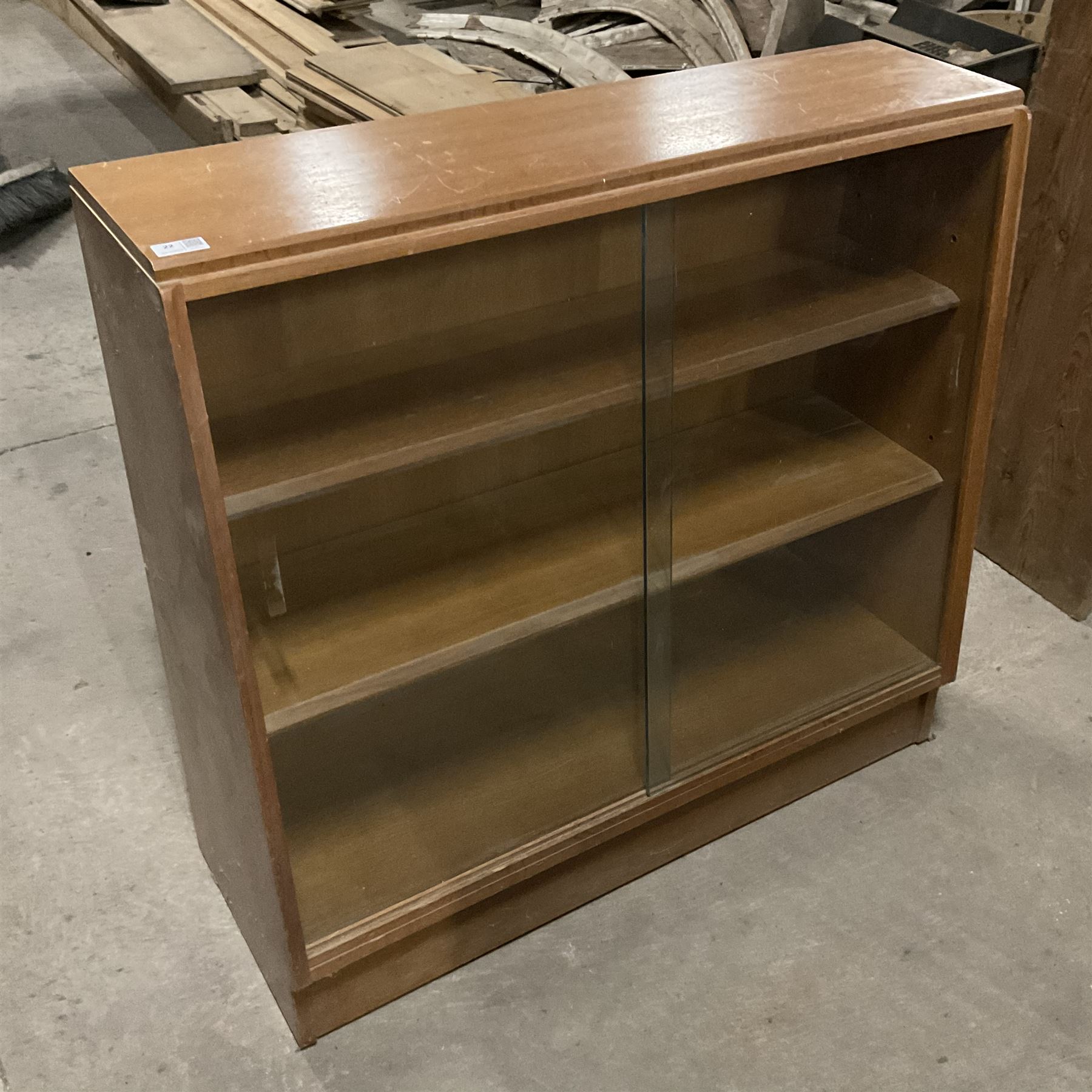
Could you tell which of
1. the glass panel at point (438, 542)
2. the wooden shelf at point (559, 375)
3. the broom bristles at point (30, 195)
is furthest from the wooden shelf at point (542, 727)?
the broom bristles at point (30, 195)

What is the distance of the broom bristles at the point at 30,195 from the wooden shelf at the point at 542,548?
294cm

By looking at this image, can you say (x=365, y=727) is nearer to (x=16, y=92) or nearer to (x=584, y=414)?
(x=584, y=414)

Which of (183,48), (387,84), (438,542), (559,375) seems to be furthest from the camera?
(183,48)

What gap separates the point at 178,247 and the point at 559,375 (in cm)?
57

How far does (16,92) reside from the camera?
5.27m

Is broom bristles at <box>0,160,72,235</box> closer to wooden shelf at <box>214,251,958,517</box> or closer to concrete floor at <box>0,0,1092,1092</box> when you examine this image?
concrete floor at <box>0,0,1092,1092</box>

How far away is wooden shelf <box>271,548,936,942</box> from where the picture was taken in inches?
68.8

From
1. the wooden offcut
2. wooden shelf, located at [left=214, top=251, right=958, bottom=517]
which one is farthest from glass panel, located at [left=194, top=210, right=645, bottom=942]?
the wooden offcut

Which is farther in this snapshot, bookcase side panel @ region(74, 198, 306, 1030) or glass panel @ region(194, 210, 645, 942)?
glass panel @ region(194, 210, 645, 942)

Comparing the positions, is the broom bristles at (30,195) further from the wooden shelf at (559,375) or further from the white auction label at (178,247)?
the white auction label at (178,247)

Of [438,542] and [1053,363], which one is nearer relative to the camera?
[438,542]

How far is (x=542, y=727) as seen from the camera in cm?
199

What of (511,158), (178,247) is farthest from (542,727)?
(178,247)

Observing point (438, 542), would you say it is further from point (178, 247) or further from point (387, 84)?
point (387, 84)
